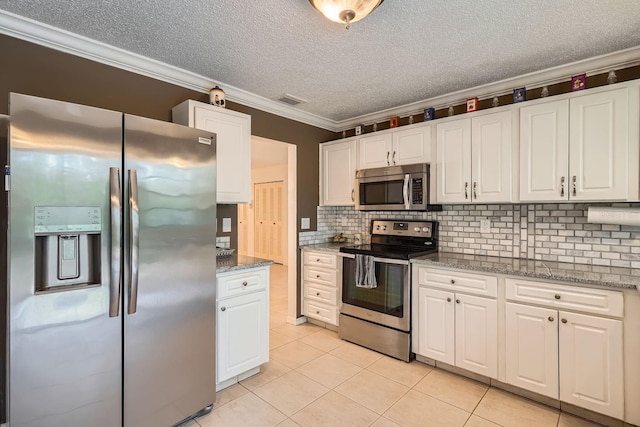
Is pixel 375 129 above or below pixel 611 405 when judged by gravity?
above

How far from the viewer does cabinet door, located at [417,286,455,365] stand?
255 cm

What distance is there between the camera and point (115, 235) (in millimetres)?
1596

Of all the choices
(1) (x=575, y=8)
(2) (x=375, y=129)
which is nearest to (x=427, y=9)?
(1) (x=575, y=8)

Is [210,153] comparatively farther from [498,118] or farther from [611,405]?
[611,405]

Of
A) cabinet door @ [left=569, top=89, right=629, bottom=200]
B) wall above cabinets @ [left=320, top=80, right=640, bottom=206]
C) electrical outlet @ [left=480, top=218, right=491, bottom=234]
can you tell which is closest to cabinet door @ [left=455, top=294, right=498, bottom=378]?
electrical outlet @ [left=480, top=218, right=491, bottom=234]

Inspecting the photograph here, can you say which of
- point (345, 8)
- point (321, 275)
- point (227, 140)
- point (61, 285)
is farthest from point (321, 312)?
point (345, 8)

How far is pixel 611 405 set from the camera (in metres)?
1.90

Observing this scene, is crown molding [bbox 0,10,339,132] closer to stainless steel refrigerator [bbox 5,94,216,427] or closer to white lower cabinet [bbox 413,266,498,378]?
stainless steel refrigerator [bbox 5,94,216,427]

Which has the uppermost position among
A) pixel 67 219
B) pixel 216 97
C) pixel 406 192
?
→ pixel 216 97

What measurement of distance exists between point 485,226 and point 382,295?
114 cm

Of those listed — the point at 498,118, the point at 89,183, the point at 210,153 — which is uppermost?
the point at 498,118

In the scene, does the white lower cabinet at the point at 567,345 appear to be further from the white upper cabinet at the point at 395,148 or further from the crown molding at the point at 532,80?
the crown molding at the point at 532,80

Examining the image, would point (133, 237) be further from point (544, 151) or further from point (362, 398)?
point (544, 151)

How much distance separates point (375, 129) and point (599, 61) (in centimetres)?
191
